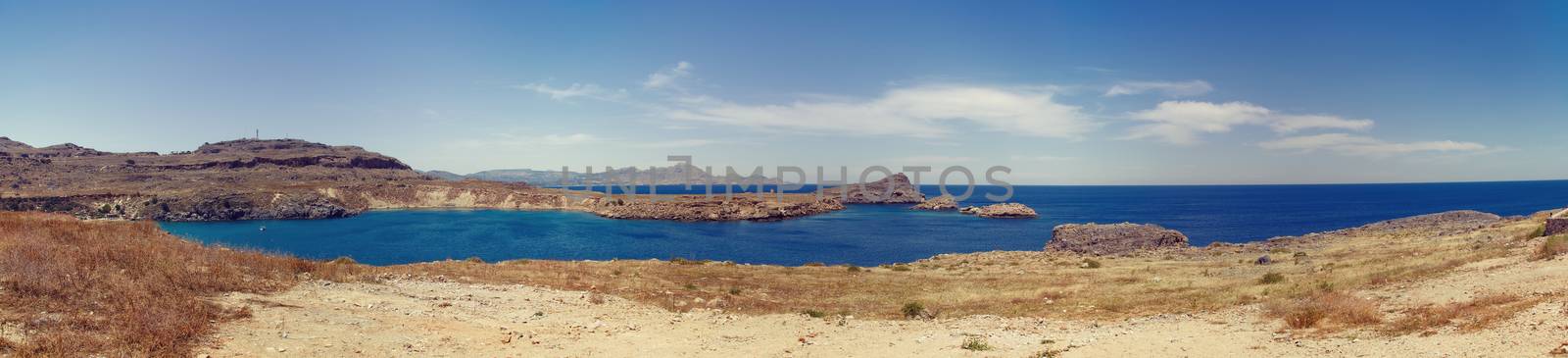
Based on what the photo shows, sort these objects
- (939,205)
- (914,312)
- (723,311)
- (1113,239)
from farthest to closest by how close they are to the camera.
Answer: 1. (939,205)
2. (1113,239)
3. (723,311)
4. (914,312)

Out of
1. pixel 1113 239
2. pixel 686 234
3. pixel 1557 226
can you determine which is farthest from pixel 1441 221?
pixel 686 234

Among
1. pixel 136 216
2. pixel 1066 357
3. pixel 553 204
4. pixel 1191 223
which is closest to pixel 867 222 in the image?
pixel 1191 223

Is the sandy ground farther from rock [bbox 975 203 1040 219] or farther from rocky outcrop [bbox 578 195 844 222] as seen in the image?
rock [bbox 975 203 1040 219]

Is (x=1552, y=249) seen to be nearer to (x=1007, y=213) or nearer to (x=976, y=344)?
(x=976, y=344)

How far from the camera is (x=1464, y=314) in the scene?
13.6 meters

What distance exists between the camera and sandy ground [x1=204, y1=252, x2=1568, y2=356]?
12.1 meters

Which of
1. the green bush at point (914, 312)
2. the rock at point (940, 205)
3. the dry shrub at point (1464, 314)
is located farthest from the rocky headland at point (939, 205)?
the dry shrub at point (1464, 314)

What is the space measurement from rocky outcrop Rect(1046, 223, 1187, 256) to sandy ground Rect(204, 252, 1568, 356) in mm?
36454

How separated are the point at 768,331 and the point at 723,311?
3389mm

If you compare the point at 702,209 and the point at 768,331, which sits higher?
the point at 768,331

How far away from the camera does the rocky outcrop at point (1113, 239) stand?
5678 centimetres

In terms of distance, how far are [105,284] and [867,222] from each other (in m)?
115

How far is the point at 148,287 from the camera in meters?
13.7

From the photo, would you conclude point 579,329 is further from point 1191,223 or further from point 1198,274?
point 1191,223
